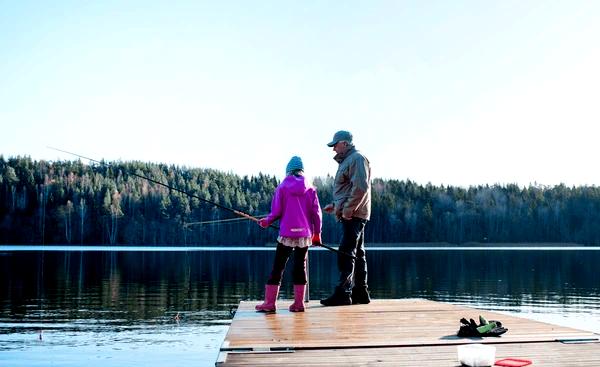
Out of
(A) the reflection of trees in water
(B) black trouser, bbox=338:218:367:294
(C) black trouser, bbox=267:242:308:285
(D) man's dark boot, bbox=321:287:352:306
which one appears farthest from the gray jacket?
(A) the reflection of trees in water

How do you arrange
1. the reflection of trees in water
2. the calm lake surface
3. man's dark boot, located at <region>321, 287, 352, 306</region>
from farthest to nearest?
the reflection of trees in water < the calm lake surface < man's dark boot, located at <region>321, 287, 352, 306</region>

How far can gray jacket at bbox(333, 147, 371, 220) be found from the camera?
10.3m

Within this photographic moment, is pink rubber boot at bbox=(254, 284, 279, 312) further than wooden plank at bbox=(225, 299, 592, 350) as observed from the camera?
Yes

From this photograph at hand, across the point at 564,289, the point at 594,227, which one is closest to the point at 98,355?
the point at 564,289

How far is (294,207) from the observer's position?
9.76 metres

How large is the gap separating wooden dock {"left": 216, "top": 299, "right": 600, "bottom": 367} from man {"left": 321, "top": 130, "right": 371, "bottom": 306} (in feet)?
3.35

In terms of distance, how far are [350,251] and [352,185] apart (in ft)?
3.28

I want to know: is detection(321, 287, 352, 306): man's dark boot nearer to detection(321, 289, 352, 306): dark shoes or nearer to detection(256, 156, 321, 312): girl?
detection(321, 289, 352, 306): dark shoes

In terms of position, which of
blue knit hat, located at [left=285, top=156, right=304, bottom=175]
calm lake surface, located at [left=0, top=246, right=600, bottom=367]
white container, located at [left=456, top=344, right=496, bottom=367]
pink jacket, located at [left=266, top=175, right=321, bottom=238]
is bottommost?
calm lake surface, located at [left=0, top=246, right=600, bottom=367]

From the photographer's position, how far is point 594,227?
463 feet

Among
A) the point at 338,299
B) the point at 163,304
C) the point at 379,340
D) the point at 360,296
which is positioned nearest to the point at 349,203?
the point at 338,299

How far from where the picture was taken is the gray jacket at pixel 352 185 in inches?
405

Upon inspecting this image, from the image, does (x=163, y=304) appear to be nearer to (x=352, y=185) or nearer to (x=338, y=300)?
(x=338, y=300)

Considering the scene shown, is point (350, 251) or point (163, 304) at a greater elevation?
point (350, 251)
